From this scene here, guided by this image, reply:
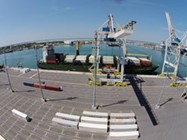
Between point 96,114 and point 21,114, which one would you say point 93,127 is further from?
point 21,114

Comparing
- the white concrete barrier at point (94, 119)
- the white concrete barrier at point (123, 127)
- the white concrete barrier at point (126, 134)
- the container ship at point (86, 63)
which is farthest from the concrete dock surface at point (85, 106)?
the container ship at point (86, 63)

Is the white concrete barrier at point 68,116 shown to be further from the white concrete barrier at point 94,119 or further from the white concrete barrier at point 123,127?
the white concrete barrier at point 123,127

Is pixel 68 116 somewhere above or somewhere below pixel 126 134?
above

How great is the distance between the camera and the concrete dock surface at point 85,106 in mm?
27625

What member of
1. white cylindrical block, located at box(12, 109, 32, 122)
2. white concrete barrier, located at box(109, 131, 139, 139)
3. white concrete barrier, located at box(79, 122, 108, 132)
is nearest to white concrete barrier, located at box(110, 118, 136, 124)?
white concrete barrier, located at box(79, 122, 108, 132)

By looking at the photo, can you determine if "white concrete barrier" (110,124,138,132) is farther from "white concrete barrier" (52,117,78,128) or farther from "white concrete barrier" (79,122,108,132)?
"white concrete barrier" (52,117,78,128)

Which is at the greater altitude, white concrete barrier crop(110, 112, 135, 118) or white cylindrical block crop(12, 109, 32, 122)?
white concrete barrier crop(110, 112, 135, 118)

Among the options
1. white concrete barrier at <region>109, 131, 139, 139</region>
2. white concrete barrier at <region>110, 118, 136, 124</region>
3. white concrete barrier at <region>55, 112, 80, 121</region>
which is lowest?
white concrete barrier at <region>109, 131, 139, 139</region>

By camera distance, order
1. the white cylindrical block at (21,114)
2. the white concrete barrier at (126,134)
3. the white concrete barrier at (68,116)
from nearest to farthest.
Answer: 1. the white concrete barrier at (126,134)
2. the white concrete barrier at (68,116)
3. the white cylindrical block at (21,114)

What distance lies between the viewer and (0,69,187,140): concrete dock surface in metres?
27.6

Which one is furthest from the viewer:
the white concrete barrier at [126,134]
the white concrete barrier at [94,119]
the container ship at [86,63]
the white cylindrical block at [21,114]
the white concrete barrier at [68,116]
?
the container ship at [86,63]

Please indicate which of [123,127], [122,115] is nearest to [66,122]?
[123,127]

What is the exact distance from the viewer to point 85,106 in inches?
1380

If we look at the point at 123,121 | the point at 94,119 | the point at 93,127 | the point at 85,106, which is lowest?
the point at 93,127
